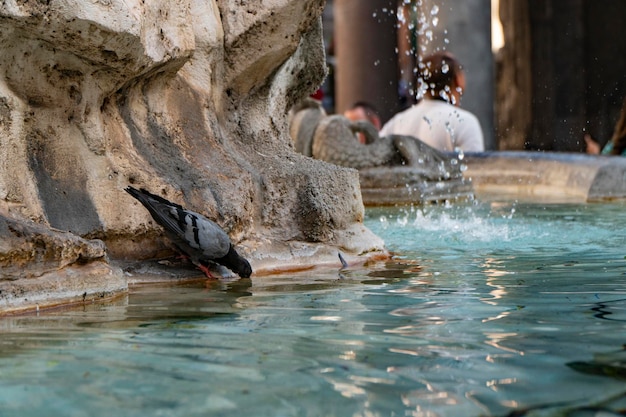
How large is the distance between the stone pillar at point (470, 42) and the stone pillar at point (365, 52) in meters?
1.38

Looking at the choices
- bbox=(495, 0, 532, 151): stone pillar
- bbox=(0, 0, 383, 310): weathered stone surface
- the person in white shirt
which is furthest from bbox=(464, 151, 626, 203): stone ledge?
bbox=(495, 0, 532, 151): stone pillar

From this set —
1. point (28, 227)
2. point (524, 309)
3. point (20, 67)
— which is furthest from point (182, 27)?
point (524, 309)

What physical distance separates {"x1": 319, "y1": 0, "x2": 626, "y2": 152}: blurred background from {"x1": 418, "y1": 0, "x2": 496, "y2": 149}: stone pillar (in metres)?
0.01

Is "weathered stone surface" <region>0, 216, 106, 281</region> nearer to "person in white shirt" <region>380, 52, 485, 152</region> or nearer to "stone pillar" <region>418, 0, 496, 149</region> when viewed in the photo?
"person in white shirt" <region>380, 52, 485, 152</region>

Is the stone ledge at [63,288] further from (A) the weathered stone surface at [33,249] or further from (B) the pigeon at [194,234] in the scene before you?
(B) the pigeon at [194,234]

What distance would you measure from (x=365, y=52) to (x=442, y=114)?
8.09 m

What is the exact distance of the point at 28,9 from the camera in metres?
3.97

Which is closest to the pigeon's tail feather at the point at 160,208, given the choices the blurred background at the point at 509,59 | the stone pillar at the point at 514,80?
the blurred background at the point at 509,59

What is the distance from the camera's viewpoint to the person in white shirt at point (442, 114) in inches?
382

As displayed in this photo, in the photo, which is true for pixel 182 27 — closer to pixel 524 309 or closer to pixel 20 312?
pixel 20 312

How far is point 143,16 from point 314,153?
574cm

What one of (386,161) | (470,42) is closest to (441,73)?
(386,161)

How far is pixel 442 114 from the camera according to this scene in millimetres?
10211

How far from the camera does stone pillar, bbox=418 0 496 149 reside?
16219 mm
